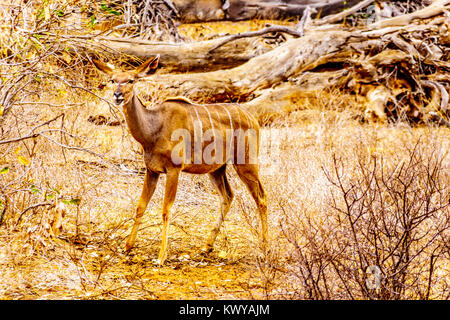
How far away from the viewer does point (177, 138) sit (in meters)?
4.44

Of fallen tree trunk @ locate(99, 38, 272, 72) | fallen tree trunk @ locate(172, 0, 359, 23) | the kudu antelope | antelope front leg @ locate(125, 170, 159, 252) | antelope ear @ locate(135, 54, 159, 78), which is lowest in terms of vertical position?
antelope front leg @ locate(125, 170, 159, 252)

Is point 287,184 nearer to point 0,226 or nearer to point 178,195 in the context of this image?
point 178,195

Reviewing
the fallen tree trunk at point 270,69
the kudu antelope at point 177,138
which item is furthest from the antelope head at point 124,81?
the fallen tree trunk at point 270,69

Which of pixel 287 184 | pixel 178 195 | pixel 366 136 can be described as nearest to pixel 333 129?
pixel 366 136

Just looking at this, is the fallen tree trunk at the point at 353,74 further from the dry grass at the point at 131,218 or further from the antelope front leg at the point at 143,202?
the antelope front leg at the point at 143,202

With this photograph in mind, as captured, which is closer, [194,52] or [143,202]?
[143,202]

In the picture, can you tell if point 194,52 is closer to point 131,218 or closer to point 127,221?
point 127,221

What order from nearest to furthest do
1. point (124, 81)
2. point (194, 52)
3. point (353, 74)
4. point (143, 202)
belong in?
point (124, 81) → point (143, 202) → point (353, 74) → point (194, 52)

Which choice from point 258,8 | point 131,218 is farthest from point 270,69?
point 258,8

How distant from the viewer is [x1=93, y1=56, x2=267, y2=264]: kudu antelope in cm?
433

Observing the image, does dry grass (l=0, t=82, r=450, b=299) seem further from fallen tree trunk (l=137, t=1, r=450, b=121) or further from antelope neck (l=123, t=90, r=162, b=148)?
fallen tree trunk (l=137, t=1, r=450, b=121)

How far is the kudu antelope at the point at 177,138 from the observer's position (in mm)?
4328

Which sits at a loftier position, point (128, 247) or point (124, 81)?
point (124, 81)

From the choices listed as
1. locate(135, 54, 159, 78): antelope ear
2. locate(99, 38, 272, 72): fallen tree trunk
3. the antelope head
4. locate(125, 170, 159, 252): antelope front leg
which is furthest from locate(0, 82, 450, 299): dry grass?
locate(99, 38, 272, 72): fallen tree trunk
